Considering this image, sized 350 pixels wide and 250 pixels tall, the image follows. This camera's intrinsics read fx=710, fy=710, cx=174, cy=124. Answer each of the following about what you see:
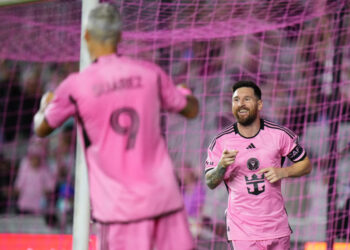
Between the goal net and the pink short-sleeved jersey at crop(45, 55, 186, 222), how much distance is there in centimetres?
373

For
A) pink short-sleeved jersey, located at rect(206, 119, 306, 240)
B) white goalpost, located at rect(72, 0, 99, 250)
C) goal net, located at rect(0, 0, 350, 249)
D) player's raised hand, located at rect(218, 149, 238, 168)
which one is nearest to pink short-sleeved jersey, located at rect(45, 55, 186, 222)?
player's raised hand, located at rect(218, 149, 238, 168)

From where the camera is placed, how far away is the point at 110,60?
2.93 m

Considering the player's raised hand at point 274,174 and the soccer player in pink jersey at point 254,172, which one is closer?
the player's raised hand at point 274,174

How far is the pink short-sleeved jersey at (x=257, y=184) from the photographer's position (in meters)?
4.39

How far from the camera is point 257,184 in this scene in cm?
442

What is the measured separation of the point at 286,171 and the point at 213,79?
3795mm

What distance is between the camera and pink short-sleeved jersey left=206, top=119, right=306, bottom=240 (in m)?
4.39

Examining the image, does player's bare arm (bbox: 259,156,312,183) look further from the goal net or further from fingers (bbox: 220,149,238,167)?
the goal net

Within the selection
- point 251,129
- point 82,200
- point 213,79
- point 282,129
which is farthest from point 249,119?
point 213,79

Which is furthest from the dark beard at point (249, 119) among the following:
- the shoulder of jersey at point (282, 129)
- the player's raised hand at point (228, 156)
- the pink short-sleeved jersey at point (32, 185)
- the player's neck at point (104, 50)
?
the pink short-sleeved jersey at point (32, 185)

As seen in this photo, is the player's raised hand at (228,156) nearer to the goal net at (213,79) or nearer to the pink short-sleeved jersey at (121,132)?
the pink short-sleeved jersey at (121,132)

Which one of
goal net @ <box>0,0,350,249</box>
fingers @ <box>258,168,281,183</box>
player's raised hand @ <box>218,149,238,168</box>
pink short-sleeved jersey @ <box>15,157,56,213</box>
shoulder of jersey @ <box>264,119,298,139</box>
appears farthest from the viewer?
pink short-sleeved jersey @ <box>15,157,56,213</box>

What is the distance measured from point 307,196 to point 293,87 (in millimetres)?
1290

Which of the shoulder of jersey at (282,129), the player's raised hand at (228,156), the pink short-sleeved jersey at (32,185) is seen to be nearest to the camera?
the player's raised hand at (228,156)
